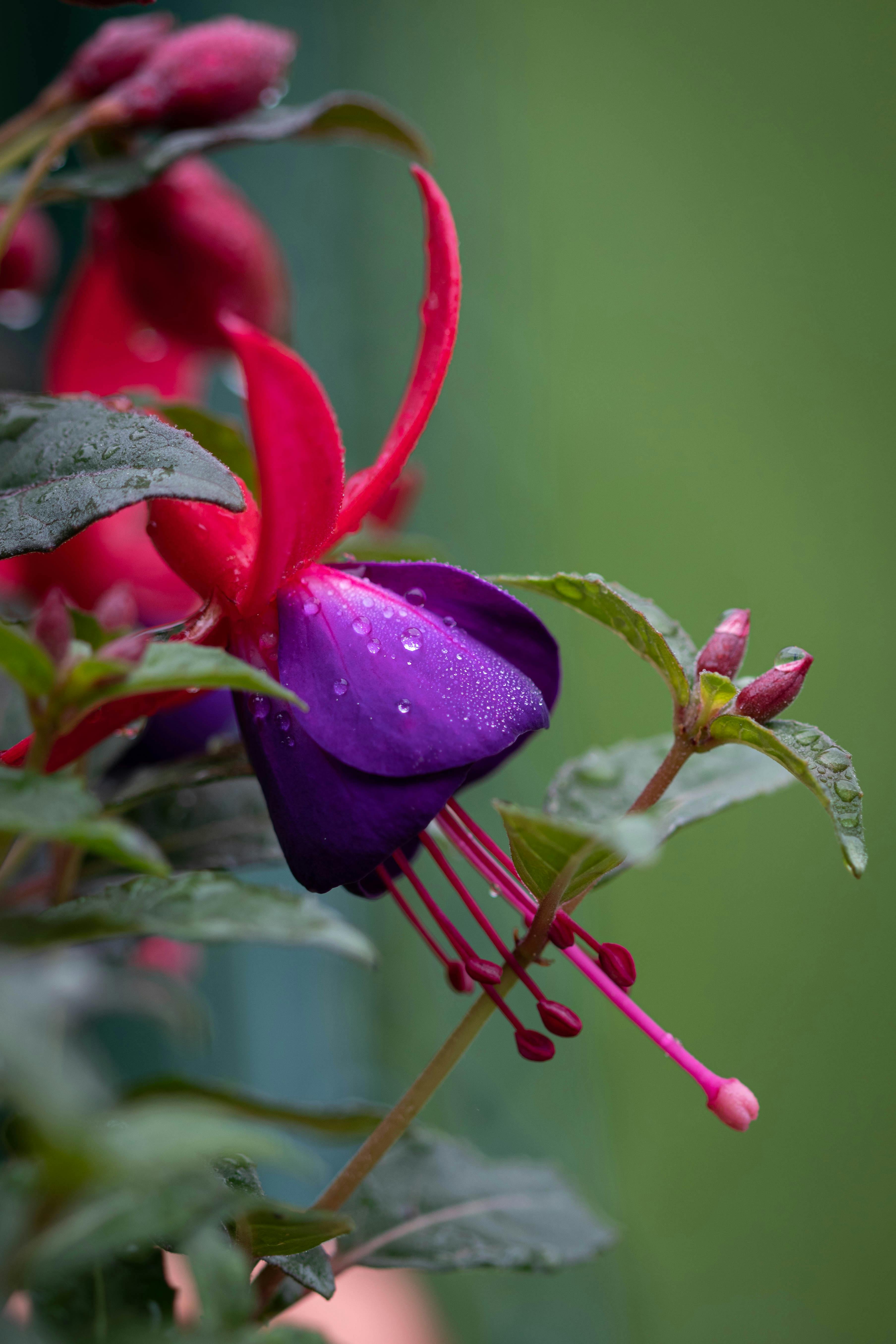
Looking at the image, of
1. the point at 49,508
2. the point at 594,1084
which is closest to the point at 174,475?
the point at 49,508

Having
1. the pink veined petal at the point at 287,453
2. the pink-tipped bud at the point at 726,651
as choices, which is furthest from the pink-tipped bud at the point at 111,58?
the pink-tipped bud at the point at 726,651

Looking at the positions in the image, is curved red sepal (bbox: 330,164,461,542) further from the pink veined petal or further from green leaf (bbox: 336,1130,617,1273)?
green leaf (bbox: 336,1130,617,1273)

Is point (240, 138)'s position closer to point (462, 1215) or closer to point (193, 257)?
point (193, 257)

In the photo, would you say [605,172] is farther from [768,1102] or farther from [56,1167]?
[56,1167]

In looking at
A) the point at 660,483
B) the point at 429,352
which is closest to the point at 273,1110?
the point at 429,352

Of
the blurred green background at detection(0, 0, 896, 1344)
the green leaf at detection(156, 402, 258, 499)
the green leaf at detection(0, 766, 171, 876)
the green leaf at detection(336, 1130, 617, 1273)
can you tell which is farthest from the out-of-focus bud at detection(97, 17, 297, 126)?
the blurred green background at detection(0, 0, 896, 1344)

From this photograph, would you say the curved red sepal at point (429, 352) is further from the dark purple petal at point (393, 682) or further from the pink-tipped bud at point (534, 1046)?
the pink-tipped bud at point (534, 1046)
